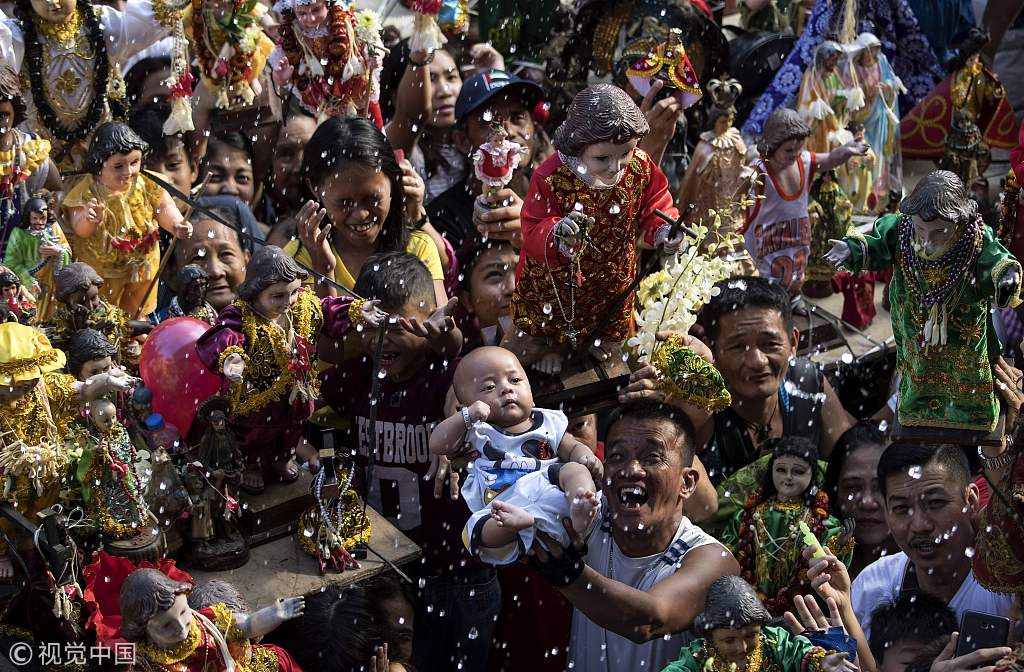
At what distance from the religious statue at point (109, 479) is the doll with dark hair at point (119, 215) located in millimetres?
1415

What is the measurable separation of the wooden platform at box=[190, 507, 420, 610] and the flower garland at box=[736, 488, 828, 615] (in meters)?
1.07

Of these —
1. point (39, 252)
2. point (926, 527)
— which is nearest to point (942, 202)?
point (926, 527)

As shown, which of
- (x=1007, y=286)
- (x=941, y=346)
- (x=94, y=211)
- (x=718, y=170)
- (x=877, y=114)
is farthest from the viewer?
(x=877, y=114)

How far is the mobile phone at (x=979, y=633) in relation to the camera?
3867mm

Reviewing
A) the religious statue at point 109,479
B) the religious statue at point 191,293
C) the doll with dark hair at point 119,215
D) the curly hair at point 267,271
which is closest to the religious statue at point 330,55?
the doll with dark hair at point 119,215

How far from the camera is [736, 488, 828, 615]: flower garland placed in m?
4.57

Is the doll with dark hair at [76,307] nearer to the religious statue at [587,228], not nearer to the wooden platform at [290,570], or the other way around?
the wooden platform at [290,570]

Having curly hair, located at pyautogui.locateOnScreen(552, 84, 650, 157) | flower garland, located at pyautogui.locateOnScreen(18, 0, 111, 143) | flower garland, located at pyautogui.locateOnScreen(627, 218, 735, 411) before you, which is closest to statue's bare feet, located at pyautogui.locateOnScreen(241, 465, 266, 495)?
flower garland, located at pyautogui.locateOnScreen(627, 218, 735, 411)

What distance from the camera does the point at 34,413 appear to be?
430 centimetres

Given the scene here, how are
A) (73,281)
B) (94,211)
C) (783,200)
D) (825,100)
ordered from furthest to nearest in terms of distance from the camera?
(825,100) < (783,200) < (94,211) < (73,281)

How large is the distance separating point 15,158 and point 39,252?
40 centimetres

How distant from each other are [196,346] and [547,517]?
1334mm

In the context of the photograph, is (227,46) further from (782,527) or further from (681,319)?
(782,527)

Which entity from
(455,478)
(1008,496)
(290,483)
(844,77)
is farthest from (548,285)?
(844,77)
